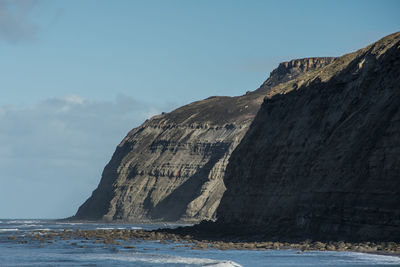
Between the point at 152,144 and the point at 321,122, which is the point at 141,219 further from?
the point at 321,122

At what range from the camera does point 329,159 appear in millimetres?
66562

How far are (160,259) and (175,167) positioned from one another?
113m

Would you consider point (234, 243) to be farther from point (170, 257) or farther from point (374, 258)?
point (374, 258)

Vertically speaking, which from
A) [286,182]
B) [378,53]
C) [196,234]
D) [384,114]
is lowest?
[196,234]

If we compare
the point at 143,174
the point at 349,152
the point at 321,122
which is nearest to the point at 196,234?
the point at 321,122

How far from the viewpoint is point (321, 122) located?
73.7m

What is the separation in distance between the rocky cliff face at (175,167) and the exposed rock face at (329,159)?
2383 inches

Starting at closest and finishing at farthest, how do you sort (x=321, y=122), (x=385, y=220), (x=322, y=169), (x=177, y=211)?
(x=385, y=220) < (x=322, y=169) < (x=321, y=122) < (x=177, y=211)

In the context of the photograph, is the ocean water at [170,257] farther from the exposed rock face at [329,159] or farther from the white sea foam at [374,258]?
the exposed rock face at [329,159]

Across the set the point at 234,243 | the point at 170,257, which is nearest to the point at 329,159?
the point at 234,243

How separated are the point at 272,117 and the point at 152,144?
93271mm

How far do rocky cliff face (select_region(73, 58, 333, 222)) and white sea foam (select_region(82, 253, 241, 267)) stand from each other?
86331 mm

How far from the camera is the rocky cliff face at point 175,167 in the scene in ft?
507

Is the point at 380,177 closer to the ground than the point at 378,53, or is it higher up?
closer to the ground
